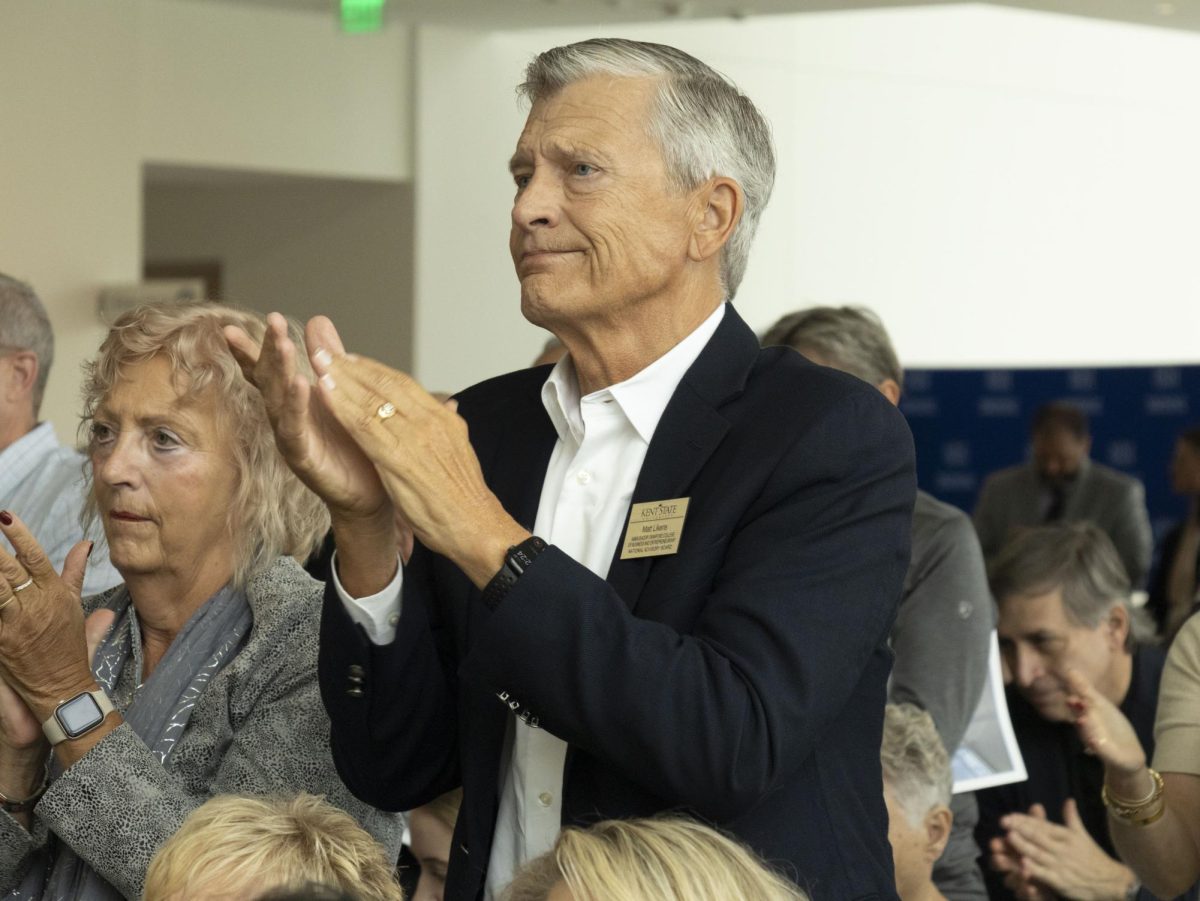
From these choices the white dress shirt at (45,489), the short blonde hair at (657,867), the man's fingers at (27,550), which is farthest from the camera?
the white dress shirt at (45,489)

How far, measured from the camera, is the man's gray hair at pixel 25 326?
3.68 meters

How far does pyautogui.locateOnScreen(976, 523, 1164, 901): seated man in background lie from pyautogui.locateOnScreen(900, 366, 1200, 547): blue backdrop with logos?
6.79m

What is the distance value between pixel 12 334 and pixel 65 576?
1.67 meters

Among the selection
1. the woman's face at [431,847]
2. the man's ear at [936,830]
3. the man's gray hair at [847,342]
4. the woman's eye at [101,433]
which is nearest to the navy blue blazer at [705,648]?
the woman's eye at [101,433]

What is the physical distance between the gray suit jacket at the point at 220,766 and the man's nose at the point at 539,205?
2.32 ft

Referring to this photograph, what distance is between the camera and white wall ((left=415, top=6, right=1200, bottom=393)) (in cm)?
890

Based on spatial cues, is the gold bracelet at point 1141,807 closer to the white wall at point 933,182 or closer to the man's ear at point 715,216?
the man's ear at point 715,216

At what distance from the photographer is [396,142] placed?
8781 mm

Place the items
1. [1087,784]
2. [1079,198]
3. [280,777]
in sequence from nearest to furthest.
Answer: [280,777] → [1087,784] → [1079,198]

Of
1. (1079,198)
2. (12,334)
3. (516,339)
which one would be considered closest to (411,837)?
(12,334)

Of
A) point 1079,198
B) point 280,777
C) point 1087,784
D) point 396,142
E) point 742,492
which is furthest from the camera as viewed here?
point 1079,198

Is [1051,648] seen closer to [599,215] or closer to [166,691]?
[166,691]

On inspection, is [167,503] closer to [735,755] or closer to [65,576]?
[65,576]

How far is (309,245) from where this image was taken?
9461 millimetres
